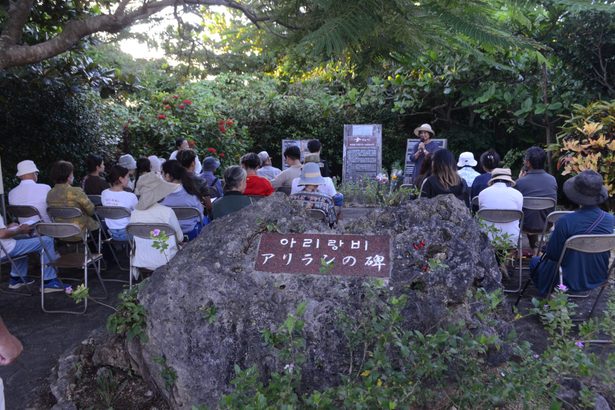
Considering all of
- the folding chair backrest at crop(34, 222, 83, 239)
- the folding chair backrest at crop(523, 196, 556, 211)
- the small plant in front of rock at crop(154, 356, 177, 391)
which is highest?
the folding chair backrest at crop(523, 196, 556, 211)

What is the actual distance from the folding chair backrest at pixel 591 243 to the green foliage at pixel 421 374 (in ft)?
4.32

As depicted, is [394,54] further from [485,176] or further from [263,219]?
[485,176]

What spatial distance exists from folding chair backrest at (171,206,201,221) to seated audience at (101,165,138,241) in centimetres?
62

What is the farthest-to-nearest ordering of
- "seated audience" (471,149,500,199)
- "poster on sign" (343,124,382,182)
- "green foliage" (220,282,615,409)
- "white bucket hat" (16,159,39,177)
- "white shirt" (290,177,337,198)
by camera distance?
"poster on sign" (343,124,382,182), "seated audience" (471,149,500,199), "white shirt" (290,177,337,198), "white bucket hat" (16,159,39,177), "green foliage" (220,282,615,409)

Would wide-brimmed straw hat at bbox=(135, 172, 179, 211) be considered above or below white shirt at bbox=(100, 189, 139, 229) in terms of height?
above

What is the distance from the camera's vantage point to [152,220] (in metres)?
4.49

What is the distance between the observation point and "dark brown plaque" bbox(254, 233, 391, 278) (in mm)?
3078

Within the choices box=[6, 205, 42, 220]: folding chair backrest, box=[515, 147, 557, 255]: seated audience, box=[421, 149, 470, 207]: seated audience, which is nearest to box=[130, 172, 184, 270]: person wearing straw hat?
box=[6, 205, 42, 220]: folding chair backrest

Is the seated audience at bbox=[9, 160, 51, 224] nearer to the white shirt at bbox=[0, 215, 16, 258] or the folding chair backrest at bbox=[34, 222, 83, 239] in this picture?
the white shirt at bbox=[0, 215, 16, 258]

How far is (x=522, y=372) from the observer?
2.22 m

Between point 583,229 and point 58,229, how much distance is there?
453 centimetres

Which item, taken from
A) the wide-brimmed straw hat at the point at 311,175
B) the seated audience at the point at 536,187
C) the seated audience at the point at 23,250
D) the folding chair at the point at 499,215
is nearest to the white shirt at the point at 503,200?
the folding chair at the point at 499,215

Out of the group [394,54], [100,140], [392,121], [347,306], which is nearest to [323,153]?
[392,121]

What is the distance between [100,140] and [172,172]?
3964mm
